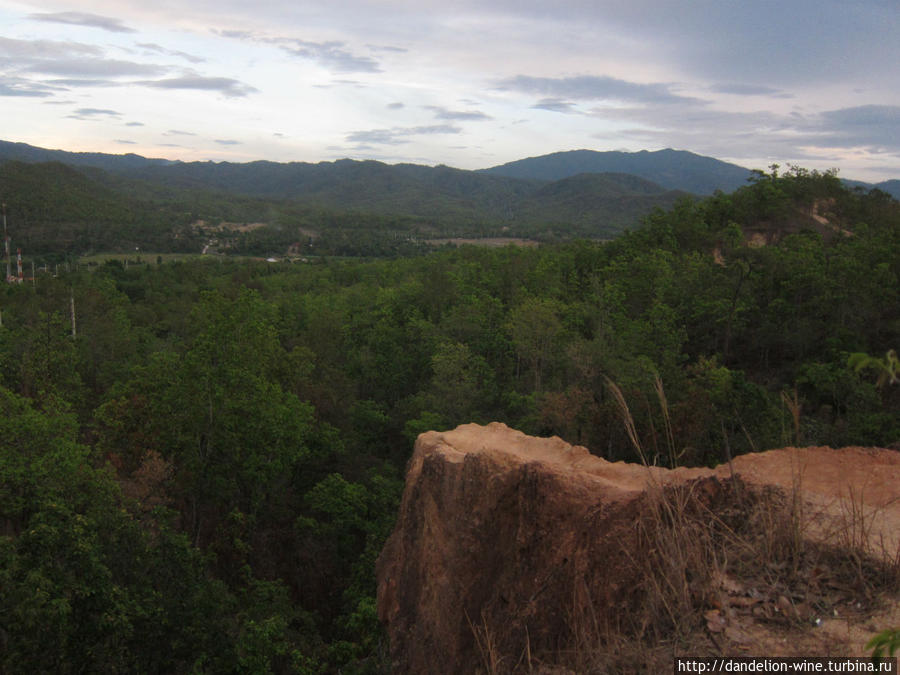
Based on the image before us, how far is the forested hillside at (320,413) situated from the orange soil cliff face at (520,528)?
1.20 metres

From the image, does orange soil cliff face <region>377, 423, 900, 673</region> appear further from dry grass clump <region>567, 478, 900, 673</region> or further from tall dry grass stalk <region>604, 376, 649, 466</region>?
tall dry grass stalk <region>604, 376, 649, 466</region>

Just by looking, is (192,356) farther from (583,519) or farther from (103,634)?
(583,519)

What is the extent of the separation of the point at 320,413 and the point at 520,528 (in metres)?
14.7

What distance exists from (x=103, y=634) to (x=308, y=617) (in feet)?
15.5

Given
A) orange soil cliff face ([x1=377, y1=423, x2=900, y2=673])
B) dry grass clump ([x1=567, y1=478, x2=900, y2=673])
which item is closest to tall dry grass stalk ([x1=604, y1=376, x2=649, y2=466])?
dry grass clump ([x1=567, y1=478, x2=900, y2=673])

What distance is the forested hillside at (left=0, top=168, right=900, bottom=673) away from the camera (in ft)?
36.9

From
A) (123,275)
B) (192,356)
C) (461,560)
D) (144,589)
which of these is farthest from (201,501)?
(123,275)

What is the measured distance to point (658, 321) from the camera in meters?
22.6

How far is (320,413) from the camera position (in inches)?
907

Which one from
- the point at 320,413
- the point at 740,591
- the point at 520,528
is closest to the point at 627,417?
the point at 740,591

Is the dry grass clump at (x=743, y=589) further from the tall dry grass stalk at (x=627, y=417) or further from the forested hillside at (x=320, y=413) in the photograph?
the forested hillside at (x=320, y=413)

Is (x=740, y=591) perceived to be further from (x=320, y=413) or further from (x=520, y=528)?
(x=320, y=413)

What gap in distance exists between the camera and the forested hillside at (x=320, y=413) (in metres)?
11.3

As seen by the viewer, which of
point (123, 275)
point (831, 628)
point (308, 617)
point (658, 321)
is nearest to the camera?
point (831, 628)
